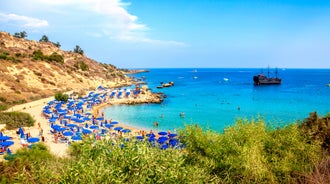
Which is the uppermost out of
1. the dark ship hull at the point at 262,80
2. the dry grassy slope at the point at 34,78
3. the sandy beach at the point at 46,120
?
the dry grassy slope at the point at 34,78

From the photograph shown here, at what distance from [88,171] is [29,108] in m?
40.0

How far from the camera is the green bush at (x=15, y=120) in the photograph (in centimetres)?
3102

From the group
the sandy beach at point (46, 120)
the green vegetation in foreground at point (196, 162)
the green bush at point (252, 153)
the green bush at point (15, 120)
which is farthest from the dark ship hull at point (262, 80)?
the green bush at point (252, 153)

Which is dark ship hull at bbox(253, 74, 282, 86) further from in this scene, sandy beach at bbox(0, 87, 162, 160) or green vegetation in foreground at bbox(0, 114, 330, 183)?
green vegetation in foreground at bbox(0, 114, 330, 183)

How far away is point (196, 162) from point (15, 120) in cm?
2755

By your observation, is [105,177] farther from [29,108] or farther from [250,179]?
[29,108]

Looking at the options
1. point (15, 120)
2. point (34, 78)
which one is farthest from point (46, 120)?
point (34, 78)

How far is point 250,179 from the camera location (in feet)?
41.6

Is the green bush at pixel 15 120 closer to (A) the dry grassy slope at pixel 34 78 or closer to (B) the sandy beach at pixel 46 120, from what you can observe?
(B) the sandy beach at pixel 46 120

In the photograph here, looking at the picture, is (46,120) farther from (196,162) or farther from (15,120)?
(196,162)

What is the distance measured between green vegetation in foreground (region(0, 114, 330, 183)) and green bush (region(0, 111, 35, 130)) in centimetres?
1372

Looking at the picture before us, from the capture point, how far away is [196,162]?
1390 cm

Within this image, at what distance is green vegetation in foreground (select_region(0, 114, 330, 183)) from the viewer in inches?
333

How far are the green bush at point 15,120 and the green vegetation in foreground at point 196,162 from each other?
13723 millimetres
